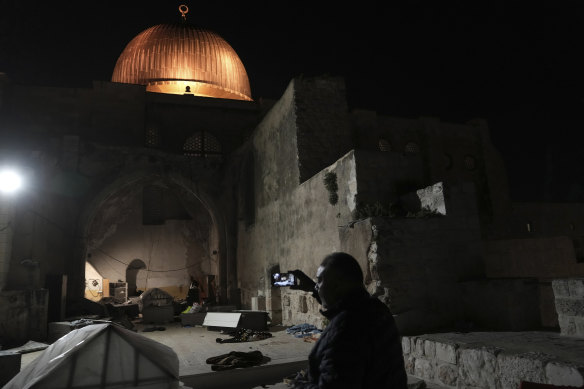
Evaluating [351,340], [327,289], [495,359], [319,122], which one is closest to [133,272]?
[319,122]

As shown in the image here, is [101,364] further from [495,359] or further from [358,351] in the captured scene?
[495,359]

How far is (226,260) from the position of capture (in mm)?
15352

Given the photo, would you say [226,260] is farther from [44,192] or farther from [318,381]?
[318,381]

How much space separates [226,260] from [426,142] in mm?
9741

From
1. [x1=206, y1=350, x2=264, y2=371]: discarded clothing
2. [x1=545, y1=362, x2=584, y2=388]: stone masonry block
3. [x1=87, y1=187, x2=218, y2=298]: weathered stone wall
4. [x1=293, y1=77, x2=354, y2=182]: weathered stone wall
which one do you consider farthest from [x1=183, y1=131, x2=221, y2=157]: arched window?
[x1=545, y1=362, x2=584, y2=388]: stone masonry block

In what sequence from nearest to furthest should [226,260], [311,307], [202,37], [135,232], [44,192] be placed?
1. [311,307]
2. [44,192]
3. [226,260]
4. [135,232]
5. [202,37]

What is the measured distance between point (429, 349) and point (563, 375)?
1705 millimetres

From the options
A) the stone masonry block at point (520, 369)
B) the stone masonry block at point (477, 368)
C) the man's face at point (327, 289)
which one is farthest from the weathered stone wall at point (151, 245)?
the man's face at point (327, 289)

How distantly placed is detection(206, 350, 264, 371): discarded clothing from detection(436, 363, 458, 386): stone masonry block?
8.41 feet

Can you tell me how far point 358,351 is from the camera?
161 cm

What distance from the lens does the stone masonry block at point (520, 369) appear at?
10.3 feet

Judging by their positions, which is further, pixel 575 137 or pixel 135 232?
pixel 575 137

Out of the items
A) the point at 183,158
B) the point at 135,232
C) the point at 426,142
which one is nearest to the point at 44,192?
the point at 183,158

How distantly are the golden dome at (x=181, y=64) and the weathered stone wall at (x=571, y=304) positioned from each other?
57.7ft
